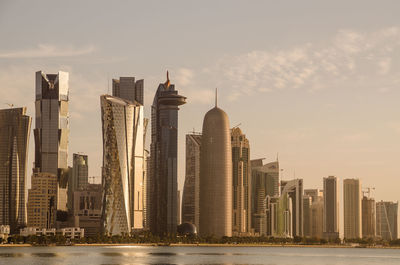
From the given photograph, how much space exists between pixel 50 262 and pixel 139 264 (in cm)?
2321

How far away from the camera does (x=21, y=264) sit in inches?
7347

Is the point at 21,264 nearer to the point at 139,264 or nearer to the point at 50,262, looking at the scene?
the point at 50,262

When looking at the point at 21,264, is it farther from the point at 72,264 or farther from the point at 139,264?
the point at 139,264

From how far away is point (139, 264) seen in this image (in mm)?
199875

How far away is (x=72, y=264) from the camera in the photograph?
634ft

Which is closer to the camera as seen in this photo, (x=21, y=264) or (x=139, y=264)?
(x=21, y=264)

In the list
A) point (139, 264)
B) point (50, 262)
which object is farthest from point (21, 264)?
point (139, 264)

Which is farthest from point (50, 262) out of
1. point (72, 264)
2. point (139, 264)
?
point (139, 264)

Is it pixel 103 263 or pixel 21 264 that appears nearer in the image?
pixel 21 264

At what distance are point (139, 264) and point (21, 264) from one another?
3110 centimetres

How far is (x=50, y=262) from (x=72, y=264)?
8008mm

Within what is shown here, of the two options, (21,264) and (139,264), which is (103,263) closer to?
(139,264)

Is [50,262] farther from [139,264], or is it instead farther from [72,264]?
[139,264]

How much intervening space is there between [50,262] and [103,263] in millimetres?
13757
